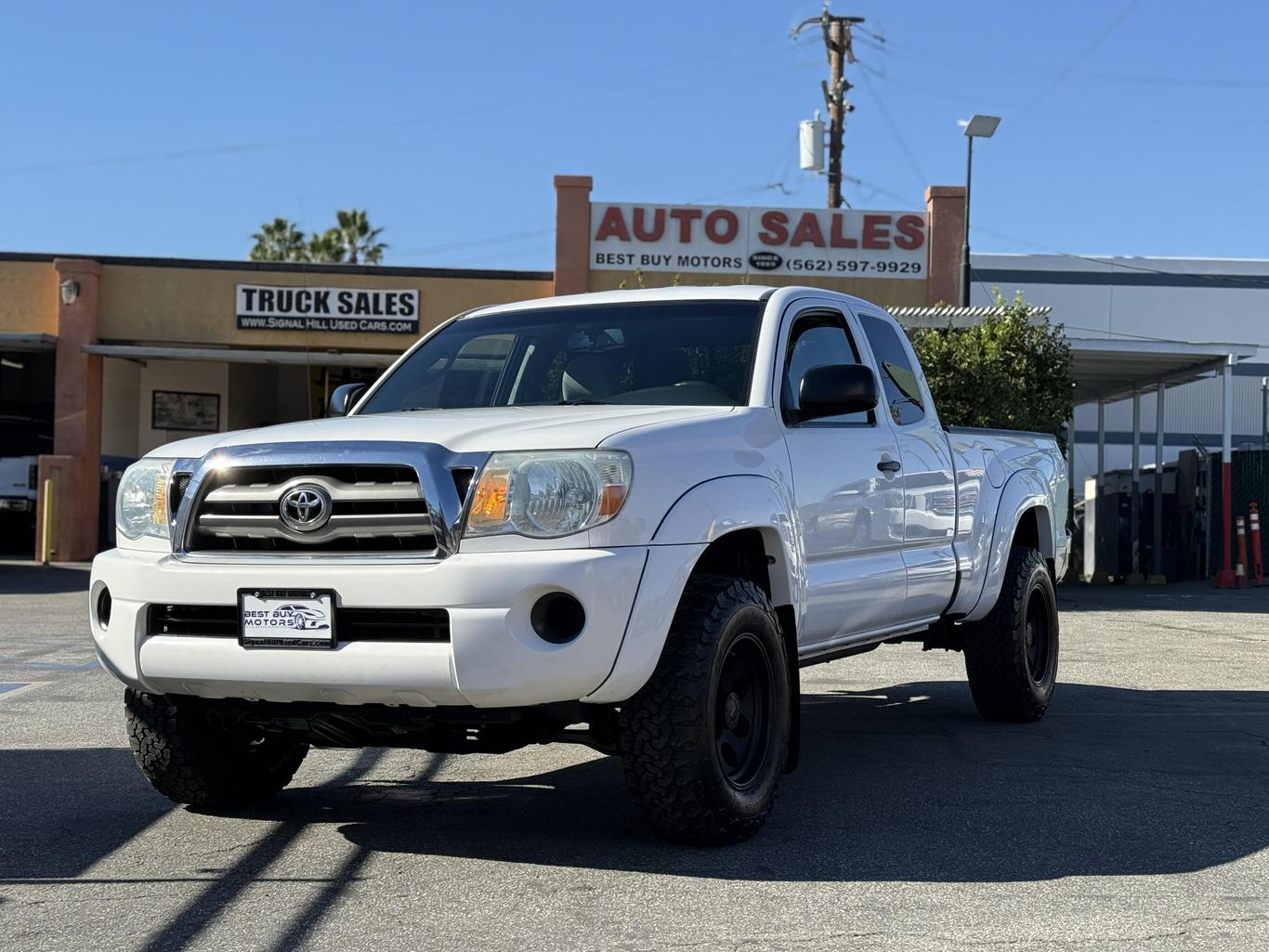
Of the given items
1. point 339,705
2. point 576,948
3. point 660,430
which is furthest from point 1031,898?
point 339,705

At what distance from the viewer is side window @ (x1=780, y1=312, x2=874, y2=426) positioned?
6121 millimetres

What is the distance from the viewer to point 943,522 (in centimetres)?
713

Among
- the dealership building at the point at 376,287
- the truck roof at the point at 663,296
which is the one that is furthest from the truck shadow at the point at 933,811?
the dealership building at the point at 376,287

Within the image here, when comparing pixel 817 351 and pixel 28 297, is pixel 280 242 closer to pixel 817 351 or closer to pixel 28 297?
pixel 28 297

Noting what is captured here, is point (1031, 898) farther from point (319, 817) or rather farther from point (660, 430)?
point (319, 817)

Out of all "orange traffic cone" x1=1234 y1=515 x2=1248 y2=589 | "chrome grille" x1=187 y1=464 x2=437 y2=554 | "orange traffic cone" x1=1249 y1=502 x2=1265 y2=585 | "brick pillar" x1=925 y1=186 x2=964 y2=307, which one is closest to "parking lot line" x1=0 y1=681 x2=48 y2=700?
"chrome grille" x1=187 y1=464 x2=437 y2=554

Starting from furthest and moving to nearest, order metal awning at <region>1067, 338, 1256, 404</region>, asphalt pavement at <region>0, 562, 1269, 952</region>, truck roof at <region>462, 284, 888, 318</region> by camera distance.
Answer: metal awning at <region>1067, 338, 1256, 404</region> < truck roof at <region>462, 284, 888, 318</region> < asphalt pavement at <region>0, 562, 1269, 952</region>

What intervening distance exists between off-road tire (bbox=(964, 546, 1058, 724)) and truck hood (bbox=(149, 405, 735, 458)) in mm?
2840

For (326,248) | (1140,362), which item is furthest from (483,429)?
(326,248)

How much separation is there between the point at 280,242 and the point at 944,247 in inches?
1325

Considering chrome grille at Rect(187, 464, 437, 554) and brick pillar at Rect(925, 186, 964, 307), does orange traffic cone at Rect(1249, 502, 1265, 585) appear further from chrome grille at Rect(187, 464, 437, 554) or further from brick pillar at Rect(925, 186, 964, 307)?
chrome grille at Rect(187, 464, 437, 554)

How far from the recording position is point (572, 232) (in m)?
23.4

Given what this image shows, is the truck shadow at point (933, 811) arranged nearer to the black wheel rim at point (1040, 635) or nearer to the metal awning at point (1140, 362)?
the black wheel rim at point (1040, 635)

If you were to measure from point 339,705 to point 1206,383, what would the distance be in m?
46.6
